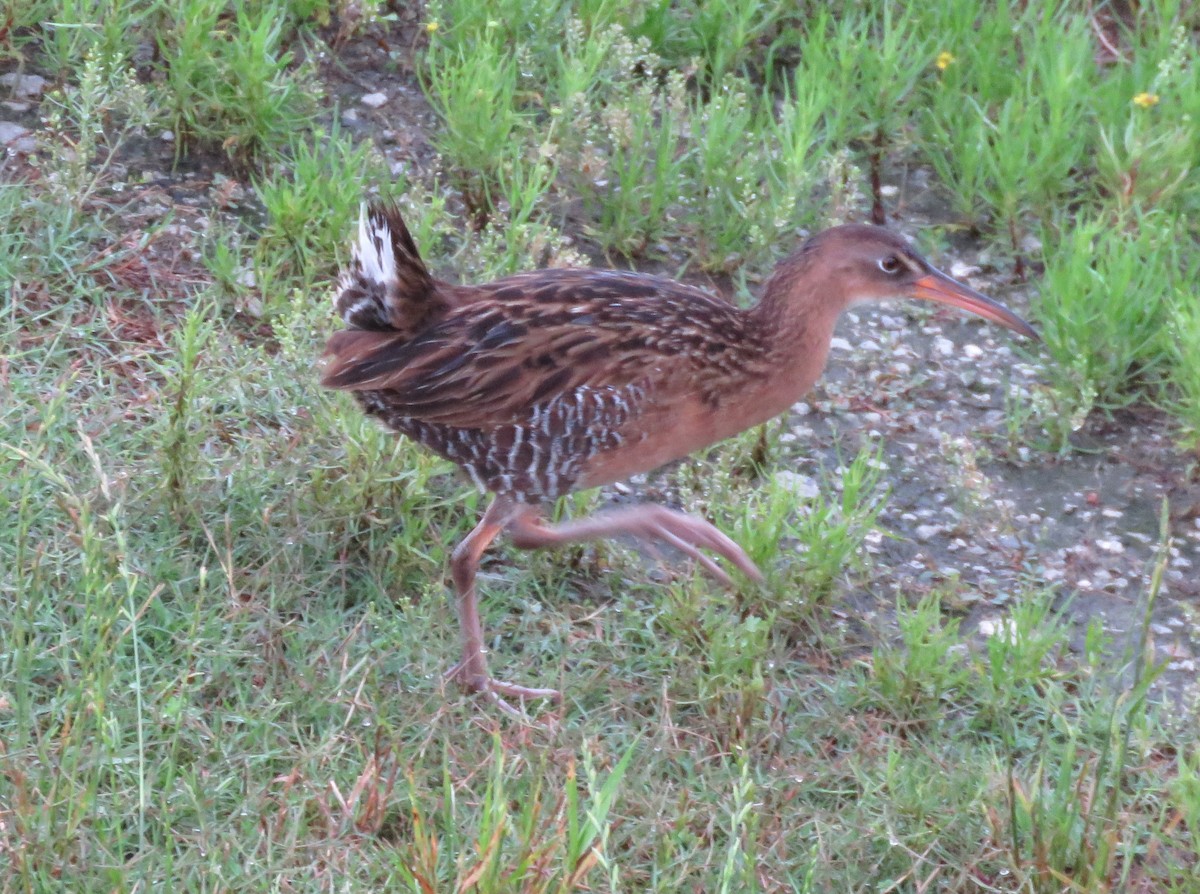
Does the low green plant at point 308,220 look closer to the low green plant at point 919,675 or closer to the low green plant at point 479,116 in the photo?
the low green plant at point 479,116

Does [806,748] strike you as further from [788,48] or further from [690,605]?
[788,48]

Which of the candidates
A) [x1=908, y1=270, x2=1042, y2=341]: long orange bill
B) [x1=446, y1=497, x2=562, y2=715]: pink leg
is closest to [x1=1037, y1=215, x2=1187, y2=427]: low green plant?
[x1=908, y1=270, x2=1042, y2=341]: long orange bill

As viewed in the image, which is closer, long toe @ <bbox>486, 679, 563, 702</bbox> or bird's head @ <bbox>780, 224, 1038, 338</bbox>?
long toe @ <bbox>486, 679, 563, 702</bbox>

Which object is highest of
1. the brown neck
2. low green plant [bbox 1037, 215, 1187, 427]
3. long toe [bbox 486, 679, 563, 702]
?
the brown neck

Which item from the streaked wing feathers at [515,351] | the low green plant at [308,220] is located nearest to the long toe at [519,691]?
the streaked wing feathers at [515,351]

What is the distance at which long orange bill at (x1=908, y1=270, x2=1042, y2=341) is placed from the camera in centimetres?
413

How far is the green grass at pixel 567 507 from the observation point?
3.19 meters

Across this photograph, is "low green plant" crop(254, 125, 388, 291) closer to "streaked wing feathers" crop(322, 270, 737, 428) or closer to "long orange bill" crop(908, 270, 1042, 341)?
"streaked wing feathers" crop(322, 270, 737, 428)

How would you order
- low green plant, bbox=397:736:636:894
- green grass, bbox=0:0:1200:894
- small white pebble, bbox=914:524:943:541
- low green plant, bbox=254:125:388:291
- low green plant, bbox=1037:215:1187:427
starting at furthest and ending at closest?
1. low green plant, bbox=254:125:388:291
2. low green plant, bbox=1037:215:1187:427
3. small white pebble, bbox=914:524:943:541
4. green grass, bbox=0:0:1200:894
5. low green plant, bbox=397:736:636:894

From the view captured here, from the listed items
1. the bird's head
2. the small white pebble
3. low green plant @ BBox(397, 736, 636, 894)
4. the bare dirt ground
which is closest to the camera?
low green plant @ BBox(397, 736, 636, 894)

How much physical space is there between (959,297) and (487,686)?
5.24ft

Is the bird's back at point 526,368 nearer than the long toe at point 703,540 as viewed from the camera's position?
Yes

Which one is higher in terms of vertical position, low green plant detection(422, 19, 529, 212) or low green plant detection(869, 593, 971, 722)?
low green plant detection(422, 19, 529, 212)

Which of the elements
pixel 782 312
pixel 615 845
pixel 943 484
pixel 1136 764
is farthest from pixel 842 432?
pixel 615 845
